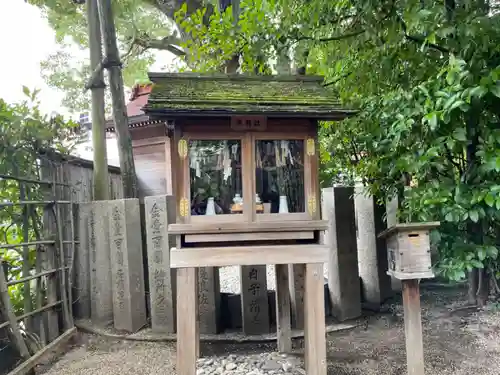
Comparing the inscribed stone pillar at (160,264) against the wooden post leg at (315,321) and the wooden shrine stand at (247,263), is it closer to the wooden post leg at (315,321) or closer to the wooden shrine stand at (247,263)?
the wooden shrine stand at (247,263)

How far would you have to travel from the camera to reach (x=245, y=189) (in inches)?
136

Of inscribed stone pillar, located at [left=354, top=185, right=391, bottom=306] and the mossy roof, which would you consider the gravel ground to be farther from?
the mossy roof

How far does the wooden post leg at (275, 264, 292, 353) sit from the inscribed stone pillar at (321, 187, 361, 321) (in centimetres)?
120

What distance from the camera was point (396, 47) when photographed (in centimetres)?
448

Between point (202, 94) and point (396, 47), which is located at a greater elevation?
point (396, 47)

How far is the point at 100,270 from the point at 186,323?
2.89 metres

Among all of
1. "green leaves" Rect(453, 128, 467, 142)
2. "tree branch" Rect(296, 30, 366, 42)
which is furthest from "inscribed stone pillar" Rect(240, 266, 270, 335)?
"tree branch" Rect(296, 30, 366, 42)

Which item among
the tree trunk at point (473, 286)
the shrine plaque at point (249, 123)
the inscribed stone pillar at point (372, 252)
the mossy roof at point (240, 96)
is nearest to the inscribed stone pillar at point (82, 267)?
the mossy roof at point (240, 96)

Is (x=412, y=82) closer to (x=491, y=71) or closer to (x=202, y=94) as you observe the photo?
(x=491, y=71)

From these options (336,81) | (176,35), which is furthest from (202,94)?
(176,35)

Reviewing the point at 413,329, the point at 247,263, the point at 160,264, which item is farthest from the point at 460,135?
the point at 160,264

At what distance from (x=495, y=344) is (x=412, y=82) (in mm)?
3268

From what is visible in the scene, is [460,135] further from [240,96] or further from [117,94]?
[117,94]

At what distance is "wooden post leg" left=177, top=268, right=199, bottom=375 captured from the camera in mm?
3338
